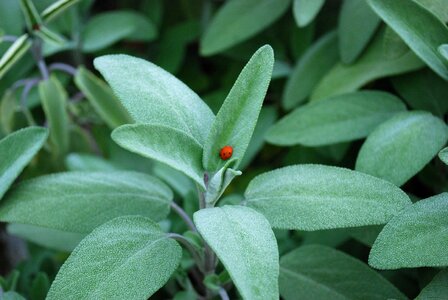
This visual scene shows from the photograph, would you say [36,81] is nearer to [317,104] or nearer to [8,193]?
[8,193]

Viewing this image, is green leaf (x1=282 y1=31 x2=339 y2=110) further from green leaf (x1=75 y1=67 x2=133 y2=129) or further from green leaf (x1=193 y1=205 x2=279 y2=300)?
green leaf (x1=193 y1=205 x2=279 y2=300)

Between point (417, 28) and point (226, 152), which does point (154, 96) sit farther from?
point (417, 28)

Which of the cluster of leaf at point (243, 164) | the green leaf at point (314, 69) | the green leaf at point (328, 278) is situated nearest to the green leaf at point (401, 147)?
the cluster of leaf at point (243, 164)

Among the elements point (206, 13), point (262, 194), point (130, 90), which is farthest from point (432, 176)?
point (206, 13)

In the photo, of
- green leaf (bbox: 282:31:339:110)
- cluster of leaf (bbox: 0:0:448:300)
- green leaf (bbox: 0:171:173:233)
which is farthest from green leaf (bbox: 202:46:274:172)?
green leaf (bbox: 282:31:339:110)

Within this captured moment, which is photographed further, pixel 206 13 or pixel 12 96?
pixel 206 13

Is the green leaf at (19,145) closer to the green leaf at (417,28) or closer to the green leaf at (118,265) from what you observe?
the green leaf at (118,265)

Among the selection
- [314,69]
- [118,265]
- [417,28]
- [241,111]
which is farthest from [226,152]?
[314,69]

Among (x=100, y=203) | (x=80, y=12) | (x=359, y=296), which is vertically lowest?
(x=359, y=296)
